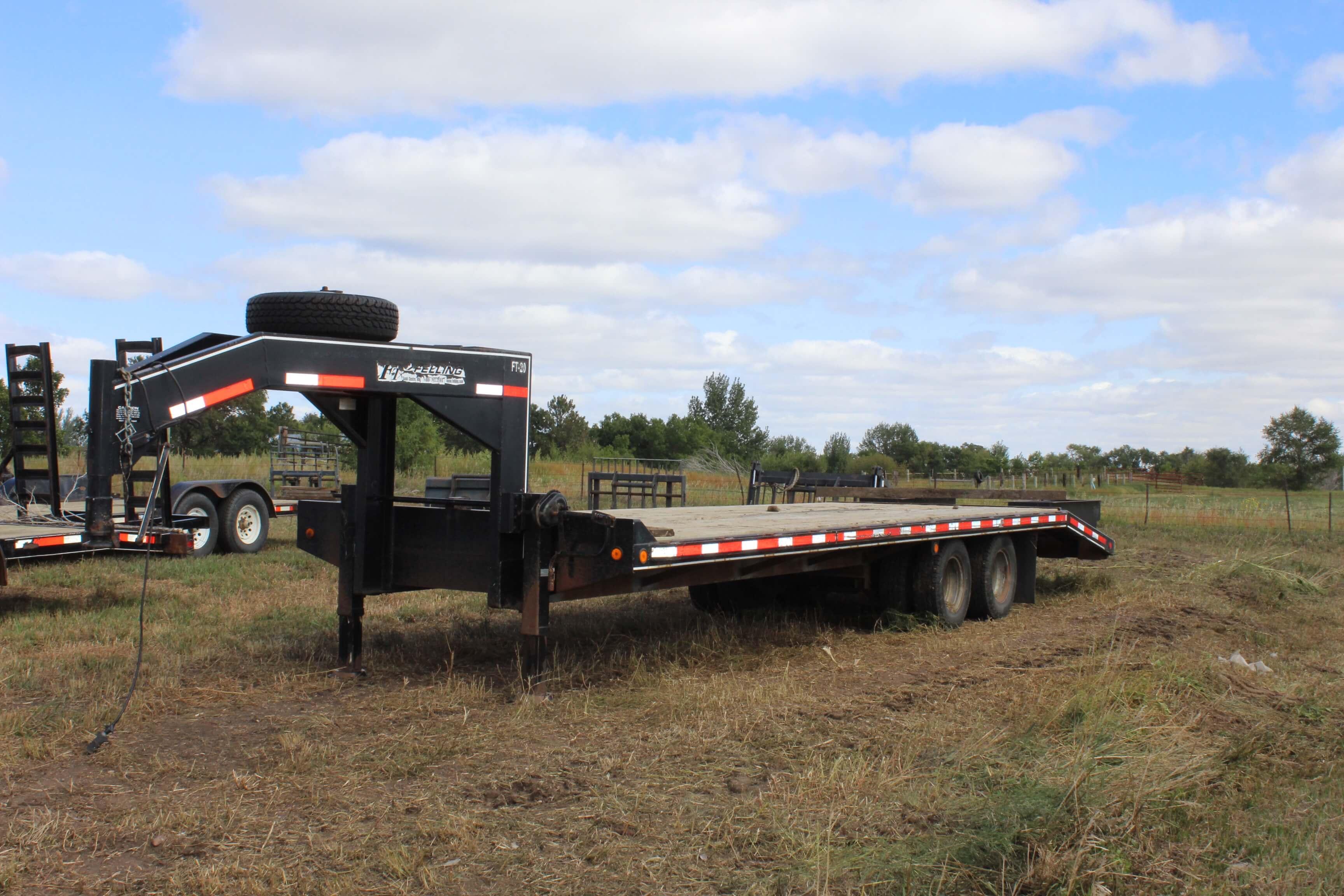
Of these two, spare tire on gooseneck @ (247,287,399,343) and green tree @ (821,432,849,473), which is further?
green tree @ (821,432,849,473)

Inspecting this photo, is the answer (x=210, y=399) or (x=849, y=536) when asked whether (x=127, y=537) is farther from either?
(x=849, y=536)

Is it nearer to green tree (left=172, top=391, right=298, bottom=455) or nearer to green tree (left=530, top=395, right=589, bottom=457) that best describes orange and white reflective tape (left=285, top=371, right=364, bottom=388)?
green tree (left=172, top=391, right=298, bottom=455)

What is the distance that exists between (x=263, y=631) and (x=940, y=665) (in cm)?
535

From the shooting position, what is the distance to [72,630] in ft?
29.2

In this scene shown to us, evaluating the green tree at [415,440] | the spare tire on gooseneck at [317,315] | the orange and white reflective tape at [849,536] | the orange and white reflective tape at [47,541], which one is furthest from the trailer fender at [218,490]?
the green tree at [415,440]

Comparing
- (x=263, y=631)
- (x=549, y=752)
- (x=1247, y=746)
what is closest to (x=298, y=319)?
(x=549, y=752)

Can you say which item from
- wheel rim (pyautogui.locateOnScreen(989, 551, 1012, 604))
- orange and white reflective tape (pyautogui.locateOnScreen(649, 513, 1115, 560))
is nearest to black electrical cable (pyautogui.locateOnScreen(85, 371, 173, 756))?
orange and white reflective tape (pyautogui.locateOnScreen(649, 513, 1115, 560))

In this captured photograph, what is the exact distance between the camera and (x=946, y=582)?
10148mm

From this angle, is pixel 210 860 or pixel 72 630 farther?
pixel 72 630

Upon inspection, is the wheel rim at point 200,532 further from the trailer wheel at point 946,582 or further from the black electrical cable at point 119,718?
the trailer wheel at point 946,582

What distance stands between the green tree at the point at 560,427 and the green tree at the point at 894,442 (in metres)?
27.3

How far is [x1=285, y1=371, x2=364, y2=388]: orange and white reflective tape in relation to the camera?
20.4ft

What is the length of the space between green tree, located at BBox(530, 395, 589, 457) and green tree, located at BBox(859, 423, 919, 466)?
1073 inches

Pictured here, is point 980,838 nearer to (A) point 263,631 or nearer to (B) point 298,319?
(B) point 298,319
